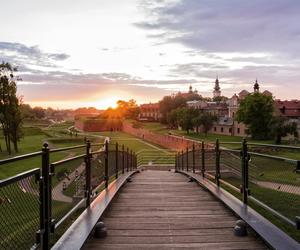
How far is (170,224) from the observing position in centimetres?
566

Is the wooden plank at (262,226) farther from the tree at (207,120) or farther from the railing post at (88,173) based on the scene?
the tree at (207,120)

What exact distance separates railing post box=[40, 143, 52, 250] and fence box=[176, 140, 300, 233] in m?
2.73

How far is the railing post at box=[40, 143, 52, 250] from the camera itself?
13.9 feet

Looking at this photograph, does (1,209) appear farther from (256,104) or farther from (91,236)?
(256,104)

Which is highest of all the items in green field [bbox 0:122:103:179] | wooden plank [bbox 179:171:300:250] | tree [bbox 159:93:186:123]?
tree [bbox 159:93:186:123]

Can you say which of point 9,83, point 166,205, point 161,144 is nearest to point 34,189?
point 166,205

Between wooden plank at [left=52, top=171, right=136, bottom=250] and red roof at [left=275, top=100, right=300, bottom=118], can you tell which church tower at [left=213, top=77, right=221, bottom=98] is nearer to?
red roof at [left=275, top=100, right=300, bottom=118]

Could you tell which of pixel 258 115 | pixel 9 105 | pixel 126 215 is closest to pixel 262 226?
pixel 126 215

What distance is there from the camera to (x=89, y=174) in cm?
680

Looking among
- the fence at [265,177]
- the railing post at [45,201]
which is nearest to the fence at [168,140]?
the fence at [265,177]

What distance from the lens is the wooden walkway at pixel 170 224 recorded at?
474cm

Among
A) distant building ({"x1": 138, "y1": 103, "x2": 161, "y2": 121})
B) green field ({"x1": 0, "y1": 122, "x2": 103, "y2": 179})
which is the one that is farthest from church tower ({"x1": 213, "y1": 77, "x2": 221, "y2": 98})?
green field ({"x1": 0, "y1": 122, "x2": 103, "y2": 179})

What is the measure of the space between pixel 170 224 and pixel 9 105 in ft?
146

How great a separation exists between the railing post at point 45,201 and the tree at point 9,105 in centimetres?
4369
